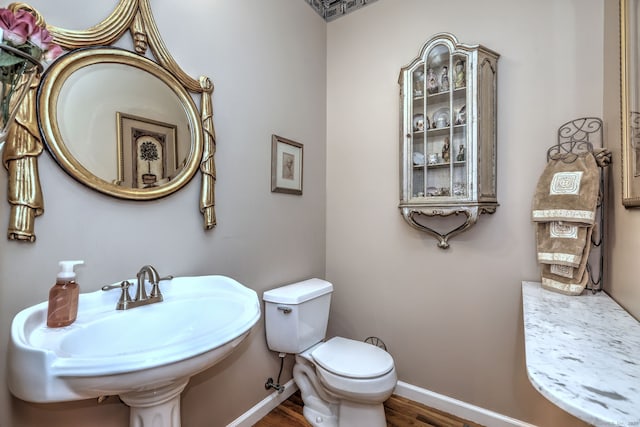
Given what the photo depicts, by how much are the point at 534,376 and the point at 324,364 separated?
1.12 meters

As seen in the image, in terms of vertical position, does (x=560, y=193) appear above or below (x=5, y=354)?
above

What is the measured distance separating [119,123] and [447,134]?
5.40ft

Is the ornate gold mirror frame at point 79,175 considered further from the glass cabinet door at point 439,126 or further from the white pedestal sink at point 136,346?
the glass cabinet door at point 439,126

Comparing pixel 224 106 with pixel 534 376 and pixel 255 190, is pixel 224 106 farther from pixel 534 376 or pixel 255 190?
pixel 534 376

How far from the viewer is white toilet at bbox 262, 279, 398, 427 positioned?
4.76 feet

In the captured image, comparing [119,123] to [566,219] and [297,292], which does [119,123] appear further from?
[566,219]

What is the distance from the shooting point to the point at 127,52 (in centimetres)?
113

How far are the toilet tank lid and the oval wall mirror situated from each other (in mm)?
798

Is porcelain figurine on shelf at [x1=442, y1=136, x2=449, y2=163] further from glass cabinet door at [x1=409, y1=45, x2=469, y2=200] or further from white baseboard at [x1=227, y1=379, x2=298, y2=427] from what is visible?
white baseboard at [x1=227, y1=379, x2=298, y2=427]

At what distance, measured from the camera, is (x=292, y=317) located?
64.9 inches

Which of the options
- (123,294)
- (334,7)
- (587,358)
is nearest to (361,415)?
(587,358)

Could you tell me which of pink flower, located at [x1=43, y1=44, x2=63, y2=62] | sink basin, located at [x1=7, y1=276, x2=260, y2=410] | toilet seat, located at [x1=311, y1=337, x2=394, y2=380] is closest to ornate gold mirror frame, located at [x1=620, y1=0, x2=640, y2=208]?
toilet seat, located at [x1=311, y1=337, x2=394, y2=380]

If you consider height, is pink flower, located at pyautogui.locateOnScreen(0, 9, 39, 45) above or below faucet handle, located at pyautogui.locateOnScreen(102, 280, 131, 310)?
above

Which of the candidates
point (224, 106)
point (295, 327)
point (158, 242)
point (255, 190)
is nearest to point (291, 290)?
point (295, 327)
